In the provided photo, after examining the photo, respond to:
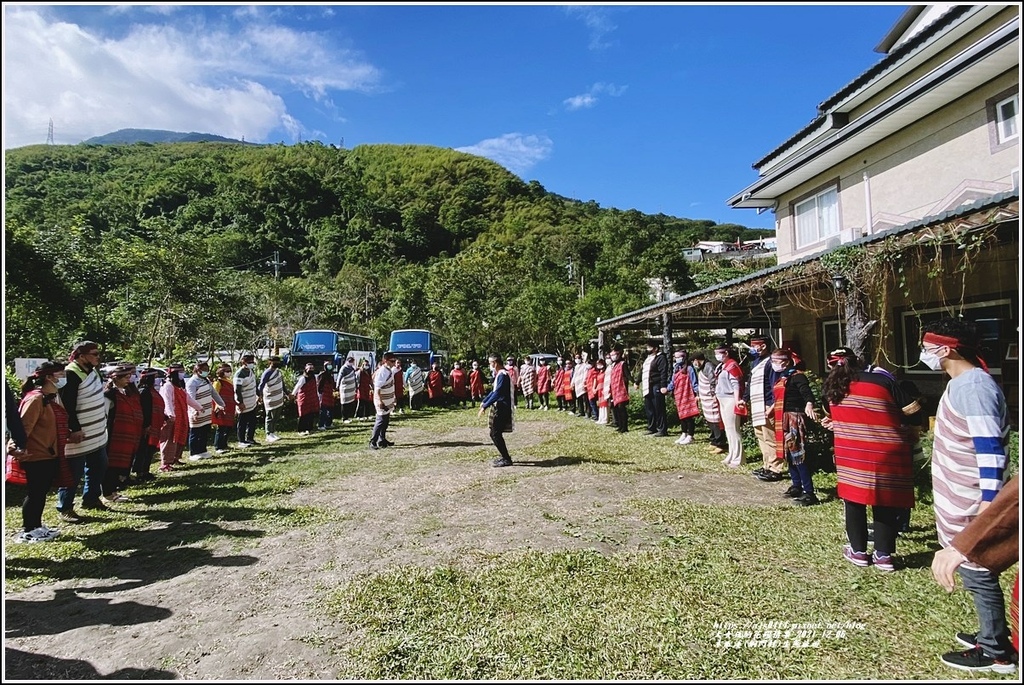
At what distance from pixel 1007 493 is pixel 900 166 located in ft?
38.4

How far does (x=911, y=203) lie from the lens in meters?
11.0

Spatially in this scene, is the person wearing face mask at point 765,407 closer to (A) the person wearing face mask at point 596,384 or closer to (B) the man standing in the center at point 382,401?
(A) the person wearing face mask at point 596,384

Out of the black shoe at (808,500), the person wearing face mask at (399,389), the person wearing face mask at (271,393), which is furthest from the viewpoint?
the person wearing face mask at (399,389)

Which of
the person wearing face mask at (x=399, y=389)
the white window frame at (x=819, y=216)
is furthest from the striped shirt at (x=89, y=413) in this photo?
the white window frame at (x=819, y=216)

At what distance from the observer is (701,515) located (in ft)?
19.1

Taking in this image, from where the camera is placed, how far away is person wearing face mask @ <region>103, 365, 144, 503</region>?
23.2ft

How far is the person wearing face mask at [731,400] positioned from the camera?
26.7 ft

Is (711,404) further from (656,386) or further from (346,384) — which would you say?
(346,384)

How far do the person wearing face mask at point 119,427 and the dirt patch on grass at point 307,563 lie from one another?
2.24m

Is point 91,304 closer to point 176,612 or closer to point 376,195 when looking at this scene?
point 176,612

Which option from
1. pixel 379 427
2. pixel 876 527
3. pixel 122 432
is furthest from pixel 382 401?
pixel 876 527

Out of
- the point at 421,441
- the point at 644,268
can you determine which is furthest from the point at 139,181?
the point at 421,441

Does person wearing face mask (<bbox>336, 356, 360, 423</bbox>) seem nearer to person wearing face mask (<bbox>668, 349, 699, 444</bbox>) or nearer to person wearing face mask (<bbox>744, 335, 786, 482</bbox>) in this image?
person wearing face mask (<bbox>668, 349, 699, 444</bbox>)

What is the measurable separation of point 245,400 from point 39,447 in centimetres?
578
